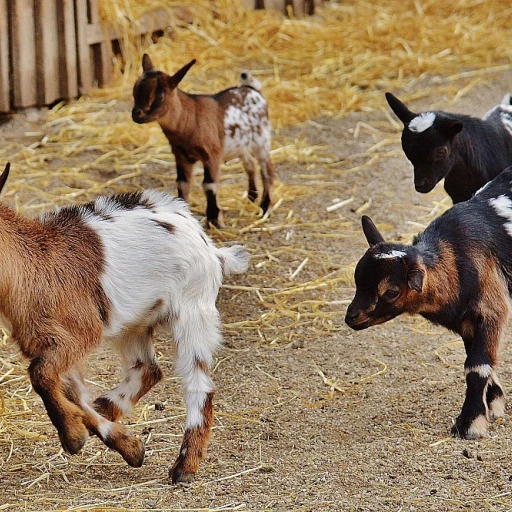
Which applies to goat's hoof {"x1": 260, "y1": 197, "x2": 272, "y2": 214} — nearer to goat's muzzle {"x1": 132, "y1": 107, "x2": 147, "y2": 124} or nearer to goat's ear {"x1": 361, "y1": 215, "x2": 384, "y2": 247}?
goat's muzzle {"x1": 132, "y1": 107, "x2": 147, "y2": 124}

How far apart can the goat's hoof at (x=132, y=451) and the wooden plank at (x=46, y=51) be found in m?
5.56

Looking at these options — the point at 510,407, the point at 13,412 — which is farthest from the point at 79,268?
the point at 510,407

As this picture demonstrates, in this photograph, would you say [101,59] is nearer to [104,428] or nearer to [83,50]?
[83,50]

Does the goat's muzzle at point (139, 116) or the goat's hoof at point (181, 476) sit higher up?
the goat's muzzle at point (139, 116)

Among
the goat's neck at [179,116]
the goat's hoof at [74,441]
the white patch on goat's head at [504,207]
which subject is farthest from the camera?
the goat's neck at [179,116]

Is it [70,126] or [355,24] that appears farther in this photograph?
[355,24]

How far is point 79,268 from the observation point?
4629 mm

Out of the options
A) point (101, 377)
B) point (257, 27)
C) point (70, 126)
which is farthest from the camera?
point (257, 27)

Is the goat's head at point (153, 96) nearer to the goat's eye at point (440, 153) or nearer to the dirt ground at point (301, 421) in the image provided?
the dirt ground at point (301, 421)

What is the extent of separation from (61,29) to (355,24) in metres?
3.91

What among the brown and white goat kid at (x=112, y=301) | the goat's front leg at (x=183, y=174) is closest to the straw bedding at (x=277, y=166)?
the brown and white goat kid at (x=112, y=301)

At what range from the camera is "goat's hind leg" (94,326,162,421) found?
4.92 metres

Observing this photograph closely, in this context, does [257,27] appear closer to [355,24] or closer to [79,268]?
[355,24]

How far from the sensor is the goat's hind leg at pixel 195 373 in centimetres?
464
